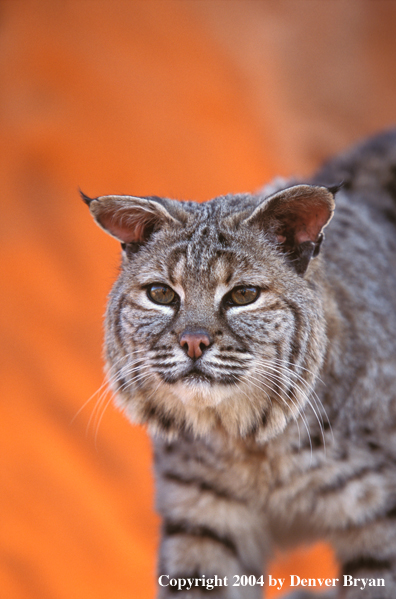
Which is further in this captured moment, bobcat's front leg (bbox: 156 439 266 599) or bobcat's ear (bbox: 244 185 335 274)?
bobcat's front leg (bbox: 156 439 266 599)

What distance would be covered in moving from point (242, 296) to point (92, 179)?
268 cm

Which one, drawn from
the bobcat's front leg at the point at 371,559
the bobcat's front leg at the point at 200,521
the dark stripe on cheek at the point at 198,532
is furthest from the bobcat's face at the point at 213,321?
the bobcat's front leg at the point at 371,559

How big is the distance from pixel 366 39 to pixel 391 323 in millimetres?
3896

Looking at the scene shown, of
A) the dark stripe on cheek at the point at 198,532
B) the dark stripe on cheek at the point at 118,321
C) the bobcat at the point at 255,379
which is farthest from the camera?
the dark stripe on cheek at the point at 198,532

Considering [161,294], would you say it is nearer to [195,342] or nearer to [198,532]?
[195,342]

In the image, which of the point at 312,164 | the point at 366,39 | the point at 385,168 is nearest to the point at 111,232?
the point at 385,168

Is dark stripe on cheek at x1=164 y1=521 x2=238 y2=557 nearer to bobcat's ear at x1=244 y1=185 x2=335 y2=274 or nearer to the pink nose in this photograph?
the pink nose

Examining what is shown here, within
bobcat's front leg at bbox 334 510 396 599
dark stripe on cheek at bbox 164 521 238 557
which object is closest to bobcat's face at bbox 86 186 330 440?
dark stripe on cheek at bbox 164 521 238 557

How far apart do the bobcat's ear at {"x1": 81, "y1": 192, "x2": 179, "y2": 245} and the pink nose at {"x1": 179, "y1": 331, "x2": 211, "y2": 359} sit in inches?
15.5

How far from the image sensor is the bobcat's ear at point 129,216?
1.79 meters

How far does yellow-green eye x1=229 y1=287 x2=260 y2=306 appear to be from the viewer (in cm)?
176

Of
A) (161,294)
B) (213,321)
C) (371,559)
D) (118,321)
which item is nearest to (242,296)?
(213,321)

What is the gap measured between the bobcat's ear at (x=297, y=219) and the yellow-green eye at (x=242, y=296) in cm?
16

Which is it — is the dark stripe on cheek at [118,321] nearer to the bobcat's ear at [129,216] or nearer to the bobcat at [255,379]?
the bobcat at [255,379]
